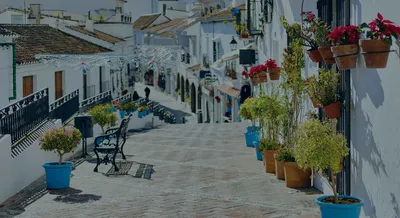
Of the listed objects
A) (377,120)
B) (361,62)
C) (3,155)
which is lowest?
(3,155)

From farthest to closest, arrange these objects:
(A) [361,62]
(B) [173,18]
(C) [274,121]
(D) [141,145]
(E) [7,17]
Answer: (B) [173,18], (E) [7,17], (D) [141,145], (C) [274,121], (A) [361,62]

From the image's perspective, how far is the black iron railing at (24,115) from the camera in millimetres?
12782

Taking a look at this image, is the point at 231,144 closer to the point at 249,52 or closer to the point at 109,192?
the point at 249,52

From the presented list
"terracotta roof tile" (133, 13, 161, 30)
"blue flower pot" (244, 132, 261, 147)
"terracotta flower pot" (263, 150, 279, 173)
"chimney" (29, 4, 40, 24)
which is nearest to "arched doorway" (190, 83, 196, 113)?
"chimney" (29, 4, 40, 24)

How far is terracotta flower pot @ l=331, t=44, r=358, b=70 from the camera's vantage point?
27.4ft

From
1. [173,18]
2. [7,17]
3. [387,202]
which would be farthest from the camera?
[173,18]

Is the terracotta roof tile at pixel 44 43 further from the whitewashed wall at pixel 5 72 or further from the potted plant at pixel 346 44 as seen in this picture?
the potted plant at pixel 346 44

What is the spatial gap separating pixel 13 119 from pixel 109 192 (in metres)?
2.52

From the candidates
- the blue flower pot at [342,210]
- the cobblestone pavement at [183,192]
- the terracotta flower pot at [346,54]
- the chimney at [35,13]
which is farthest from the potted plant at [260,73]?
the chimney at [35,13]

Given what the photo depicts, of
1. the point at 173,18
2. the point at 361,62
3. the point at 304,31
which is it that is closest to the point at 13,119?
the point at 304,31

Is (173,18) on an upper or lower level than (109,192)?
upper

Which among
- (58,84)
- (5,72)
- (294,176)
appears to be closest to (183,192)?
(294,176)

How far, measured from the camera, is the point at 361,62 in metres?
9.12

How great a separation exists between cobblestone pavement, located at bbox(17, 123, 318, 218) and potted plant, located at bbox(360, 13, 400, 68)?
3.54 m
